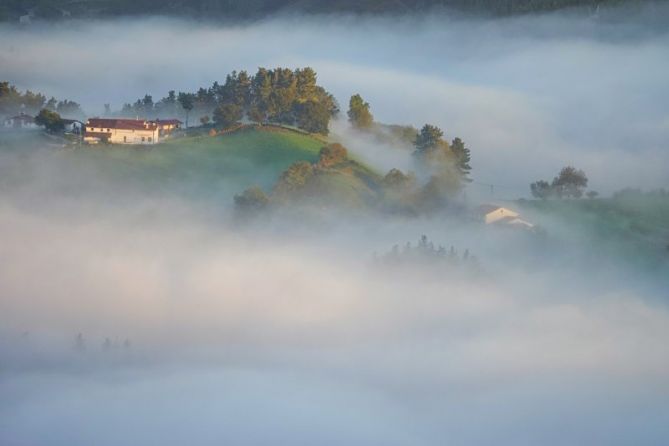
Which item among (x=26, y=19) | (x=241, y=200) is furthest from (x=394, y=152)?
(x=26, y=19)

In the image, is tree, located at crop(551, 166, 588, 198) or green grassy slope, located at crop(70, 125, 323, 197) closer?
green grassy slope, located at crop(70, 125, 323, 197)

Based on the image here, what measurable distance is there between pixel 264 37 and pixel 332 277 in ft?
219

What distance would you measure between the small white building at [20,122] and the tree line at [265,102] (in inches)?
337

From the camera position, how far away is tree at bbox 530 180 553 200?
95.4 m

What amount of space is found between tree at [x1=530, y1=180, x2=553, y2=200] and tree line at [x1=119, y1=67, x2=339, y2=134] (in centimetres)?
1166

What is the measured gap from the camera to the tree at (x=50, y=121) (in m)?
92.9

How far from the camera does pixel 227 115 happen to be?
95125 millimetres

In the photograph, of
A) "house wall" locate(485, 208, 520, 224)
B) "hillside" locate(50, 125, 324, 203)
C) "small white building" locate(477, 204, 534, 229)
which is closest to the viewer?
"small white building" locate(477, 204, 534, 229)

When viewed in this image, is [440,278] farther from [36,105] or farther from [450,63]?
[450,63]

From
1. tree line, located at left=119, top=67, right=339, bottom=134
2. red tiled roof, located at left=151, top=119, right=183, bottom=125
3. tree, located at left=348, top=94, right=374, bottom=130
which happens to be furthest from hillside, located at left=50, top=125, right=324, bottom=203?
tree, located at left=348, top=94, right=374, bottom=130

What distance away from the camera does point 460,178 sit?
93.1 m

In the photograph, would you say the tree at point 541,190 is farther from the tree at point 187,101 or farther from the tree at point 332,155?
the tree at point 187,101

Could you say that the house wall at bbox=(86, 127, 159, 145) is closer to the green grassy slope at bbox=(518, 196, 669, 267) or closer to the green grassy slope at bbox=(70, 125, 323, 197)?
the green grassy slope at bbox=(70, 125, 323, 197)

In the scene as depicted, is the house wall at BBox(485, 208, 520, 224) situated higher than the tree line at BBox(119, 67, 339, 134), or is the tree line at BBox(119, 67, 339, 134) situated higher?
the tree line at BBox(119, 67, 339, 134)
